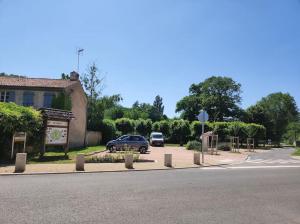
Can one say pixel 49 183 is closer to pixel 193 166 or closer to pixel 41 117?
pixel 193 166

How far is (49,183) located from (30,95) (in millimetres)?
25200

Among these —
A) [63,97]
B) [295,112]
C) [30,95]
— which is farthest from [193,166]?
[295,112]

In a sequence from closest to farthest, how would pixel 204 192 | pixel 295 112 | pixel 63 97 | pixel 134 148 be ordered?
pixel 204 192 < pixel 134 148 < pixel 63 97 < pixel 295 112

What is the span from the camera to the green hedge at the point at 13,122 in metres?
19.0

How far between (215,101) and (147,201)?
2869 inches

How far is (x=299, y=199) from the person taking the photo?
9859 mm

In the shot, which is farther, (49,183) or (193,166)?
(193,166)

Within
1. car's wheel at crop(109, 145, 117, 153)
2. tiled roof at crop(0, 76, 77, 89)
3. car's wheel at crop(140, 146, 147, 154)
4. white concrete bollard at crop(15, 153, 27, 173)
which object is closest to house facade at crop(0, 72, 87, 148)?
tiled roof at crop(0, 76, 77, 89)

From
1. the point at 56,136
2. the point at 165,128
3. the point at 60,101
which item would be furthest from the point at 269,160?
the point at 165,128

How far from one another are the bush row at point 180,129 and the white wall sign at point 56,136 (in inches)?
944

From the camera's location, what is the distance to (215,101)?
80.0 m

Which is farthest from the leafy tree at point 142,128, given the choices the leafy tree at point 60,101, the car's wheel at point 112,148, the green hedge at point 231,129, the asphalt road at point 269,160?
the asphalt road at point 269,160

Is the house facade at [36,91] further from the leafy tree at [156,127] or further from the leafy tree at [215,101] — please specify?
the leafy tree at [215,101]

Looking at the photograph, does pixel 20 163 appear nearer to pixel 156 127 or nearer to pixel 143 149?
pixel 143 149
